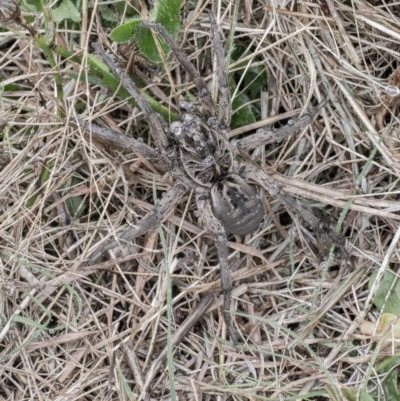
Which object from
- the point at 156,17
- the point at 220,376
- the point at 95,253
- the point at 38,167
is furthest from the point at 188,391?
the point at 156,17

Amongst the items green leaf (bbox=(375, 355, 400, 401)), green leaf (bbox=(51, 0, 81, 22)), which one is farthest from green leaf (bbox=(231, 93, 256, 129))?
green leaf (bbox=(375, 355, 400, 401))

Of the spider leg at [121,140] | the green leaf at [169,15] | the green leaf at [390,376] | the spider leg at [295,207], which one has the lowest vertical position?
the green leaf at [390,376]

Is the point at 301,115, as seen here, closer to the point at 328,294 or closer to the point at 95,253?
the point at 328,294

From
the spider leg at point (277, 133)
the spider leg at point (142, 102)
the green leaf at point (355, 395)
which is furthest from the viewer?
the spider leg at point (277, 133)

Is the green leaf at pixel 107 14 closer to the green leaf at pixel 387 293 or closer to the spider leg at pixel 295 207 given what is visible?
the spider leg at pixel 295 207

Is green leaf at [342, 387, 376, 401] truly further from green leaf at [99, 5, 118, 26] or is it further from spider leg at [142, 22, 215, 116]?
green leaf at [99, 5, 118, 26]

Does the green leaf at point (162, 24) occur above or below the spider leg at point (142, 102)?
above

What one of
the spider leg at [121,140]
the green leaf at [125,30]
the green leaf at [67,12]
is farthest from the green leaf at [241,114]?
the green leaf at [67,12]

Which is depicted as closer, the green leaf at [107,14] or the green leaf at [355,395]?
the green leaf at [355,395]
